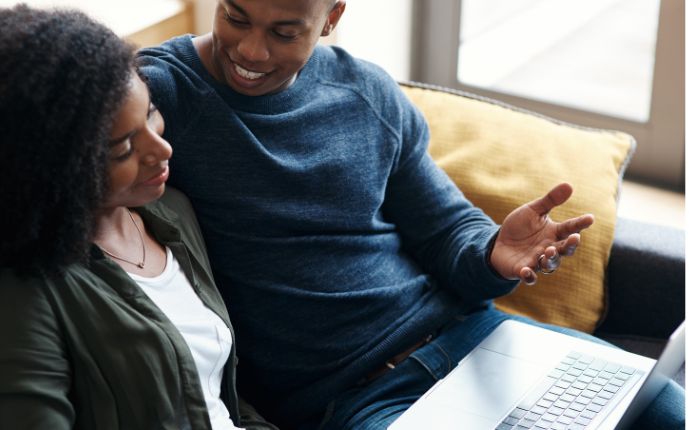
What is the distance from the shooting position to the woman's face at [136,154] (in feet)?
3.95

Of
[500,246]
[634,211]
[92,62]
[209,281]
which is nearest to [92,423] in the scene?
[209,281]

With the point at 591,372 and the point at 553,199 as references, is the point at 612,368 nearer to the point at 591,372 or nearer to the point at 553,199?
the point at 591,372

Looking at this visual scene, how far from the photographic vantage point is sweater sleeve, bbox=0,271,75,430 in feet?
3.73

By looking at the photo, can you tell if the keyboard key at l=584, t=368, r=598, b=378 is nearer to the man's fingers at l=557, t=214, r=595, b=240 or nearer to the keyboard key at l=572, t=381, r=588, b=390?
the keyboard key at l=572, t=381, r=588, b=390

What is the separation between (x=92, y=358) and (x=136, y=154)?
251 mm

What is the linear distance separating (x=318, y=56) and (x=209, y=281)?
44cm

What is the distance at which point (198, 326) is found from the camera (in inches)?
52.4

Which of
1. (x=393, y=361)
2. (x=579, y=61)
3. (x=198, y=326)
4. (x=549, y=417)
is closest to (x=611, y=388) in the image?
(x=549, y=417)

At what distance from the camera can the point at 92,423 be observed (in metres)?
1.22

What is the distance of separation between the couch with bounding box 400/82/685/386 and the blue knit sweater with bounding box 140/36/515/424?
23 centimetres

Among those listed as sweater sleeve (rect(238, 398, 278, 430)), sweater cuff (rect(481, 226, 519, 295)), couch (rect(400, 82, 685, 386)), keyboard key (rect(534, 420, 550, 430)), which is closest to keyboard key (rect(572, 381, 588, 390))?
keyboard key (rect(534, 420, 550, 430))

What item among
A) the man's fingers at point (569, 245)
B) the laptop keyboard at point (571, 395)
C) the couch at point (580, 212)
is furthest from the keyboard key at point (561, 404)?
the couch at point (580, 212)

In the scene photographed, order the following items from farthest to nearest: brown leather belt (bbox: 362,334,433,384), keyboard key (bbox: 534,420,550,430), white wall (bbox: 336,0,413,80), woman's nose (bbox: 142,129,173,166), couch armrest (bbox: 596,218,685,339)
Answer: white wall (bbox: 336,0,413,80)
couch armrest (bbox: 596,218,685,339)
brown leather belt (bbox: 362,334,433,384)
keyboard key (bbox: 534,420,550,430)
woman's nose (bbox: 142,129,173,166)

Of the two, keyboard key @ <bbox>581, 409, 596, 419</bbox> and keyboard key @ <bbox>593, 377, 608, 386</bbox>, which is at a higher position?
keyboard key @ <bbox>593, 377, 608, 386</bbox>
